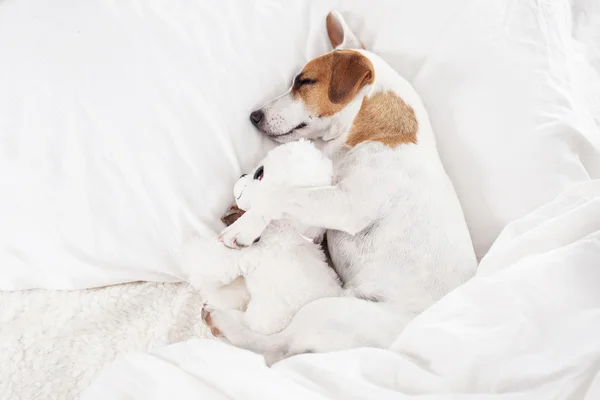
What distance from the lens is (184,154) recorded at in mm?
1432

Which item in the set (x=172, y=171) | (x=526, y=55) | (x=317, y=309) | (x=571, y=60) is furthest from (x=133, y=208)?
(x=571, y=60)

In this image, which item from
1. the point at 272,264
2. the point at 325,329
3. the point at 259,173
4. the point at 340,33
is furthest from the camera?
the point at 340,33

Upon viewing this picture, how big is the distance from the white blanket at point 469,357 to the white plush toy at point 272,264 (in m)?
0.22

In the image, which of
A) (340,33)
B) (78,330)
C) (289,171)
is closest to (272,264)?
(289,171)

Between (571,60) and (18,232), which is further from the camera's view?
(571,60)

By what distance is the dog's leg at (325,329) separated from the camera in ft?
3.85

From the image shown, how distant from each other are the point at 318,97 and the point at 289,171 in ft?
1.00

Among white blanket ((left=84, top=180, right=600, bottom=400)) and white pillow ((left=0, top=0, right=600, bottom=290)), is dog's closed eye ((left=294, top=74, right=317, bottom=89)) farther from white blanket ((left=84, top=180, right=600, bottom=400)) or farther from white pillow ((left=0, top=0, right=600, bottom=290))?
white blanket ((left=84, top=180, right=600, bottom=400))

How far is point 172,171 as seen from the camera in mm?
1416

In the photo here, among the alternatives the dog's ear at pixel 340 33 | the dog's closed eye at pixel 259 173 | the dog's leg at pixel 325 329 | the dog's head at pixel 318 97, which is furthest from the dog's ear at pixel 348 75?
the dog's leg at pixel 325 329

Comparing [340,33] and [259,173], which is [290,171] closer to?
[259,173]

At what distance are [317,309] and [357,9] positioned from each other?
948 millimetres

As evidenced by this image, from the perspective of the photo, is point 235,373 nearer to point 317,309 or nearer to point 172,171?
point 317,309

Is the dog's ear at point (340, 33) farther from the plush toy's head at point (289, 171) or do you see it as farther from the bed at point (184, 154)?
the plush toy's head at point (289, 171)
